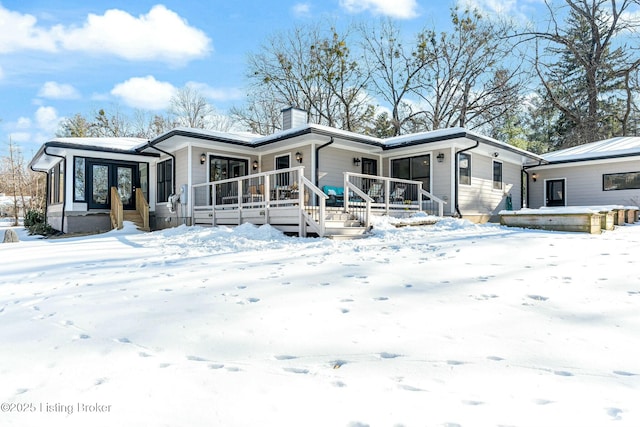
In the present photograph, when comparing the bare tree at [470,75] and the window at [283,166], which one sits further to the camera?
the bare tree at [470,75]

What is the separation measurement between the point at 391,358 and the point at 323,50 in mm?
23005

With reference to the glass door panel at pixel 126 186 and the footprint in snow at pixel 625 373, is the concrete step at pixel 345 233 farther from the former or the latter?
the glass door panel at pixel 126 186

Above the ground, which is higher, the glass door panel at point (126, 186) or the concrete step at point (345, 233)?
the glass door panel at point (126, 186)

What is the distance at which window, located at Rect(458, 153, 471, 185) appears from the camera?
1177 cm

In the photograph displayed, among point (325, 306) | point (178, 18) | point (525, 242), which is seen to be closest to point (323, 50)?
point (178, 18)

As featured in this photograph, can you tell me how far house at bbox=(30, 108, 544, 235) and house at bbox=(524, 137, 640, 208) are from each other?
2775 mm

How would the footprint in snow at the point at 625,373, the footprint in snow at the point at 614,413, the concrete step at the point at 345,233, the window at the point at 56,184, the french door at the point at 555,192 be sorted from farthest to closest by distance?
the french door at the point at 555,192 → the window at the point at 56,184 → the concrete step at the point at 345,233 → the footprint in snow at the point at 625,373 → the footprint in snow at the point at 614,413

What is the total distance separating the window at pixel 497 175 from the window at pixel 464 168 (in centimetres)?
192

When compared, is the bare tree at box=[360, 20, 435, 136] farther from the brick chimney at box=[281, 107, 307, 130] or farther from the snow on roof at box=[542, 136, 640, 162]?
the brick chimney at box=[281, 107, 307, 130]

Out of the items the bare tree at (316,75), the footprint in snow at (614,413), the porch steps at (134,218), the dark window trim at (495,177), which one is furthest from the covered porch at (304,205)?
the bare tree at (316,75)

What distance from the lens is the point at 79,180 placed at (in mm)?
12023

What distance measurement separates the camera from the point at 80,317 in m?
2.82

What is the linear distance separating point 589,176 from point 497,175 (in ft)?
12.6

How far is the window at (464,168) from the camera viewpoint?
1177 centimetres
